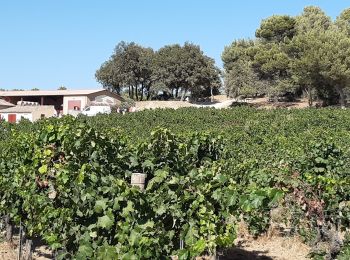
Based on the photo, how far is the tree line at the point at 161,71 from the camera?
5638 cm

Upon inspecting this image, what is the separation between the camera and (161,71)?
5716 cm

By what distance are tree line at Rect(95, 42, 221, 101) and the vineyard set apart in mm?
46924

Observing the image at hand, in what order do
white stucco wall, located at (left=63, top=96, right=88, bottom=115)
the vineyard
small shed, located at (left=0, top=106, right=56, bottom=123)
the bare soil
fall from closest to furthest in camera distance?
the vineyard → small shed, located at (left=0, top=106, right=56, bottom=123) → the bare soil → white stucco wall, located at (left=63, top=96, right=88, bottom=115)

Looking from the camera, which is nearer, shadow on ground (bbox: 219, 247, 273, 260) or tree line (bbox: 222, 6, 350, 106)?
shadow on ground (bbox: 219, 247, 273, 260)

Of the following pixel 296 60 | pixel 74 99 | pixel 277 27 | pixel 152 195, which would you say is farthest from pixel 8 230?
pixel 277 27

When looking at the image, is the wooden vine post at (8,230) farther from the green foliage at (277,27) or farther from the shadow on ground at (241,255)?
the green foliage at (277,27)

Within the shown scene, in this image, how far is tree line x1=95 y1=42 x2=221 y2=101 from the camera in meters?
56.4

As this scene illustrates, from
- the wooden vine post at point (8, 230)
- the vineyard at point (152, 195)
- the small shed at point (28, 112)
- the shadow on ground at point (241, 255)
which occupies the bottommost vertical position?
the shadow on ground at point (241, 255)

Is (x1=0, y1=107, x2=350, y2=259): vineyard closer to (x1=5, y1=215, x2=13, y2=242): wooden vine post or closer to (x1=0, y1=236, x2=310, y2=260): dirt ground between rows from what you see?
(x1=5, y1=215, x2=13, y2=242): wooden vine post

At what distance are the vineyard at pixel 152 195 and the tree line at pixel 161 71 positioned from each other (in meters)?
46.9

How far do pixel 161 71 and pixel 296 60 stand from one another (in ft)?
66.7

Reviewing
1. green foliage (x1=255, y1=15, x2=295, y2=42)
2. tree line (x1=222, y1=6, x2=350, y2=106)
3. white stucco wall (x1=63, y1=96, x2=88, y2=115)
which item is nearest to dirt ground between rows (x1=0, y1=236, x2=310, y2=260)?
tree line (x1=222, y1=6, x2=350, y2=106)

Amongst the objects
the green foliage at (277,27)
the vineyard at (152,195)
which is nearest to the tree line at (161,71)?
the green foliage at (277,27)

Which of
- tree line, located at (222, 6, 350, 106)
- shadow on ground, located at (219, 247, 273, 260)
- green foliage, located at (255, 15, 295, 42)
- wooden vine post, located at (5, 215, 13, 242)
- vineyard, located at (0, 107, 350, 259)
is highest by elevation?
green foliage, located at (255, 15, 295, 42)
